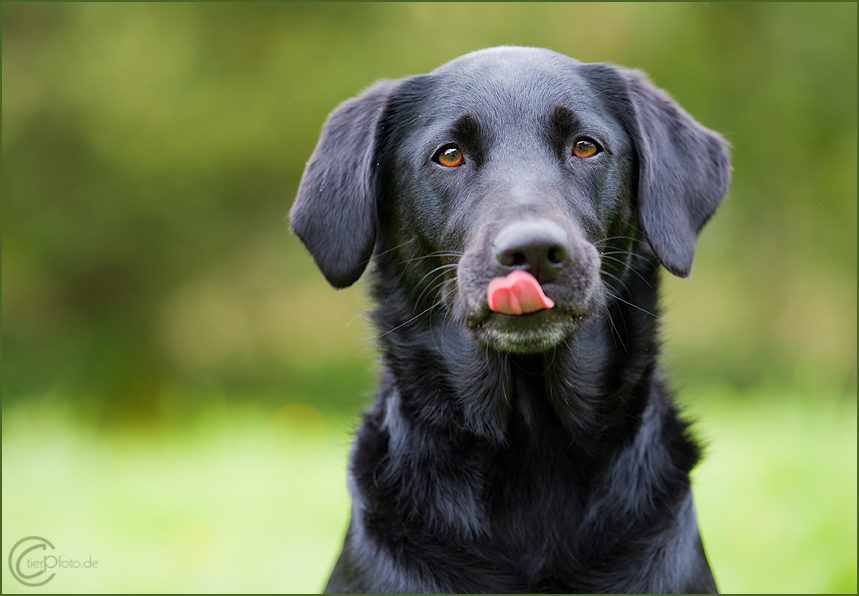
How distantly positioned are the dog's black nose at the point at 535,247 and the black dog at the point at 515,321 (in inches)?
0.8

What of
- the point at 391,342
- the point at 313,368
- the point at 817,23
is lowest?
the point at 313,368

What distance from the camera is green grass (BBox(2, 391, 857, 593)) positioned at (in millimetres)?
4129

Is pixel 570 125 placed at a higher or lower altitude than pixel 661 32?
higher

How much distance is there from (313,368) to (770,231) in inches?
247

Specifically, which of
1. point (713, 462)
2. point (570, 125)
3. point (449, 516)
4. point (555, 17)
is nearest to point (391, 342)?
point (449, 516)

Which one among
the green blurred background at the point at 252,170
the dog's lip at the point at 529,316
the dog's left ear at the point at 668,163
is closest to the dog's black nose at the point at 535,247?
the dog's lip at the point at 529,316

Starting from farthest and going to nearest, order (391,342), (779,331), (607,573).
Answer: (779,331), (391,342), (607,573)

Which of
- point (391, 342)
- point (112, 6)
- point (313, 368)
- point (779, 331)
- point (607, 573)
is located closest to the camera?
point (607, 573)

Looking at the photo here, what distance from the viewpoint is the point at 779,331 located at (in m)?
10.1

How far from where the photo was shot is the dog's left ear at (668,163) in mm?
2865

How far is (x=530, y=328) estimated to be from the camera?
8.13ft

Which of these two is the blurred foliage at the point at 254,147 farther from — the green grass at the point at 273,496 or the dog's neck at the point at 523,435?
the dog's neck at the point at 523,435

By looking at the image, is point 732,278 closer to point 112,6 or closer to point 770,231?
point 770,231

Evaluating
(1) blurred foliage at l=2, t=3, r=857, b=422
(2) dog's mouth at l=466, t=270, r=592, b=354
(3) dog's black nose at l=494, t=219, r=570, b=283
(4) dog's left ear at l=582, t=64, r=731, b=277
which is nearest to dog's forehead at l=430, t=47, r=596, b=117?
(4) dog's left ear at l=582, t=64, r=731, b=277
